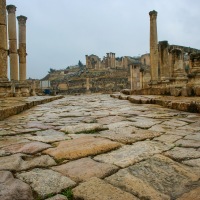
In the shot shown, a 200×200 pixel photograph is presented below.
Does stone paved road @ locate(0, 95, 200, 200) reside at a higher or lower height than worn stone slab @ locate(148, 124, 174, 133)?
lower

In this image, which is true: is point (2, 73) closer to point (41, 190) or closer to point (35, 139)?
point (35, 139)

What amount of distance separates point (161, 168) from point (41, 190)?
821 mm

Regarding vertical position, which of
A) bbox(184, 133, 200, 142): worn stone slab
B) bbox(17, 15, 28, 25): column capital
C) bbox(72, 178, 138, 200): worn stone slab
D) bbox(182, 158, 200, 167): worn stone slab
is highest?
bbox(17, 15, 28, 25): column capital

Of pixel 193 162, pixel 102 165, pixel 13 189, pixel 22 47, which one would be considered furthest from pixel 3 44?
Answer: pixel 193 162

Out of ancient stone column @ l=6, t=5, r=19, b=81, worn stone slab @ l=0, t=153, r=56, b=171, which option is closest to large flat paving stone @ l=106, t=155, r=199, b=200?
worn stone slab @ l=0, t=153, r=56, b=171

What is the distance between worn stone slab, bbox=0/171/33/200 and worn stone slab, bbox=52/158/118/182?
292mm

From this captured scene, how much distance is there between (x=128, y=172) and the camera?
1.60 meters

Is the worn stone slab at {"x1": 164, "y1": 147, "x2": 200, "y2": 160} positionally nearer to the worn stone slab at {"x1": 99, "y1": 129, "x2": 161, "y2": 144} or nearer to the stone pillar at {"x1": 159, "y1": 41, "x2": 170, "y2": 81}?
the worn stone slab at {"x1": 99, "y1": 129, "x2": 161, "y2": 144}

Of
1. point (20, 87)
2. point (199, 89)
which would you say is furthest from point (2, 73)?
point (199, 89)

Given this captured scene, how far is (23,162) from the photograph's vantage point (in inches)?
71.6

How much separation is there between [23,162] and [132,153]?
0.87m

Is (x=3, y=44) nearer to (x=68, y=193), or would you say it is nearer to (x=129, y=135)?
(x=129, y=135)

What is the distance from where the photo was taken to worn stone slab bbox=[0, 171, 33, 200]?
1.26 m

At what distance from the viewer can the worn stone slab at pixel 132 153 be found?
182 centimetres
